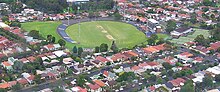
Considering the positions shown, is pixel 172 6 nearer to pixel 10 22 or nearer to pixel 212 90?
pixel 10 22

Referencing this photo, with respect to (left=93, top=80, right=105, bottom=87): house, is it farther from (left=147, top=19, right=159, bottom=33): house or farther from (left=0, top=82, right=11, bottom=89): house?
(left=147, top=19, right=159, bottom=33): house

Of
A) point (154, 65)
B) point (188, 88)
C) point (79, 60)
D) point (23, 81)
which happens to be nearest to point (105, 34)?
point (79, 60)

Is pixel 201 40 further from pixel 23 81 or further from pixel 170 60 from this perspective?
pixel 23 81

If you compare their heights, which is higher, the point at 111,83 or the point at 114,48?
the point at 114,48

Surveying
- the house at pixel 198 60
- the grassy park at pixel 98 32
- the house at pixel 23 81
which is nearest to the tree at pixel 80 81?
the house at pixel 23 81

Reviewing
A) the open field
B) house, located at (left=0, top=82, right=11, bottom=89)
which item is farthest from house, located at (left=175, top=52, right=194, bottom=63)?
house, located at (left=0, top=82, right=11, bottom=89)
